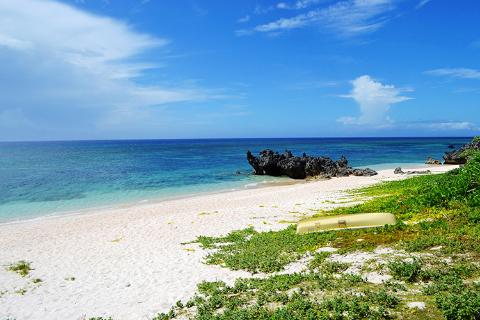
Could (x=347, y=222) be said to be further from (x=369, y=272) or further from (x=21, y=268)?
(x=21, y=268)

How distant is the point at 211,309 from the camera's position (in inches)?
399

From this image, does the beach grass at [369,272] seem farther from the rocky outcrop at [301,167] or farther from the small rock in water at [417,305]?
the rocky outcrop at [301,167]

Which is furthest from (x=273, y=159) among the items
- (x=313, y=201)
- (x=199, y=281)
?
(x=199, y=281)

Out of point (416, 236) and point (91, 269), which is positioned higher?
point (416, 236)

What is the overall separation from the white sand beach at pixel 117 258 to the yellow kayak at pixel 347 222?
3940mm

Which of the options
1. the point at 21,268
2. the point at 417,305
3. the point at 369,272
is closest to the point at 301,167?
the point at 21,268

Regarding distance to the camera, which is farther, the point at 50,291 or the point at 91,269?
the point at 91,269

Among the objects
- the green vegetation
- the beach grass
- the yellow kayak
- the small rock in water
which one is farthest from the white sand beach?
the small rock in water

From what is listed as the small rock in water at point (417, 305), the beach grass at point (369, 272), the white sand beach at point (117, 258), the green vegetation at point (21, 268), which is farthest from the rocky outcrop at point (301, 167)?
the small rock in water at point (417, 305)

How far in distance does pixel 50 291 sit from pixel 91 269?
2.31 m

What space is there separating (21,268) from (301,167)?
1816 inches

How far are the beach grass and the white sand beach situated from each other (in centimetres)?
143

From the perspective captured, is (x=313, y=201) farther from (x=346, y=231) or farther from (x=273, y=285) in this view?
(x=273, y=285)

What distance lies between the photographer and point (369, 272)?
1105 cm
